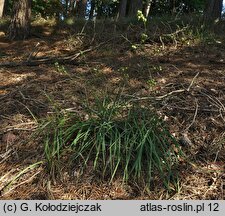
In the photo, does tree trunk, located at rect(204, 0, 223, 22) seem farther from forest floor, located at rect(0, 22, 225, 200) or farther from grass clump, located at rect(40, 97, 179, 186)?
Result: grass clump, located at rect(40, 97, 179, 186)

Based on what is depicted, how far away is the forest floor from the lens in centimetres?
251

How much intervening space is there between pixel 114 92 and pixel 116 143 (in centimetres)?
121

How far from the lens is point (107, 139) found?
9.23ft

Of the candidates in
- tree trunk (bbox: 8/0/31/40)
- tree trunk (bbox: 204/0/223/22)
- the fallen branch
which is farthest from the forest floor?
tree trunk (bbox: 204/0/223/22)

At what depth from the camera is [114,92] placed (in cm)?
374

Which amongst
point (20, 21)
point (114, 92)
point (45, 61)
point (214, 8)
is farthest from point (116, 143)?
point (214, 8)

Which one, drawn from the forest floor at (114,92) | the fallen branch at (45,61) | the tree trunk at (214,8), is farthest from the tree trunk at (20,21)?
the tree trunk at (214,8)

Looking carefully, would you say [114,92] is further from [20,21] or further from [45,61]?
[20,21]

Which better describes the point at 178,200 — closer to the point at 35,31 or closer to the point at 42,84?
the point at 42,84

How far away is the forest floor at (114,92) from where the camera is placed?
2.51 m

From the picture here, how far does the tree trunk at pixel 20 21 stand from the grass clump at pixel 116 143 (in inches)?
142

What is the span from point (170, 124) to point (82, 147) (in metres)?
0.93

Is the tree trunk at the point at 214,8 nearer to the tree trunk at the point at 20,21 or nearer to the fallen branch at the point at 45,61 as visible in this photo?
the fallen branch at the point at 45,61

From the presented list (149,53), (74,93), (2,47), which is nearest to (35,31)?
(2,47)
